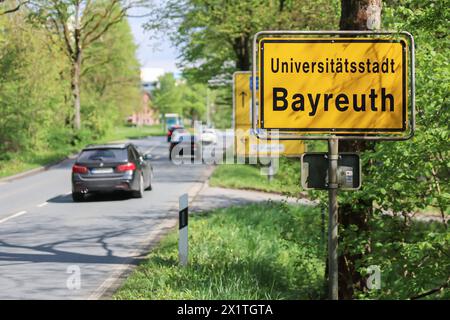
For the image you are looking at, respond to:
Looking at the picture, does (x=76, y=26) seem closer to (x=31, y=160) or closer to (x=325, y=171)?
(x=31, y=160)

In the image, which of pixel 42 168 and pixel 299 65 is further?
pixel 42 168

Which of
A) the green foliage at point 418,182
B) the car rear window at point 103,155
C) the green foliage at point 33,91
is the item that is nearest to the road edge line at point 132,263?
the car rear window at point 103,155

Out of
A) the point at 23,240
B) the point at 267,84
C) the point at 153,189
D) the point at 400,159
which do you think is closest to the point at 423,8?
the point at 400,159

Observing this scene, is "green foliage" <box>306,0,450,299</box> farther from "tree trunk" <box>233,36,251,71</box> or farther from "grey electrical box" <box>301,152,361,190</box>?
"tree trunk" <box>233,36,251,71</box>

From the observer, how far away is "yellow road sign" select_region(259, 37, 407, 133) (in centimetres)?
480

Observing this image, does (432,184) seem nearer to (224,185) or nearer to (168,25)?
(224,185)

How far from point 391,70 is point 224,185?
53.7 feet

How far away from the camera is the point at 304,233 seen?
851 cm

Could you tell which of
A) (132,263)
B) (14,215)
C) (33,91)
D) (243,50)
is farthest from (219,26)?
(132,263)

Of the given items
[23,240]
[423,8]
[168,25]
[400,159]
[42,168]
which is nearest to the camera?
[400,159]

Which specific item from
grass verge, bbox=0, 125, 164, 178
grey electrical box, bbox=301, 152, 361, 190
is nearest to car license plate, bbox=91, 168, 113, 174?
grass verge, bbox=0, 125, 164, 178

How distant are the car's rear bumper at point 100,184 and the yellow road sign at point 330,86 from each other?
1266 centimetres

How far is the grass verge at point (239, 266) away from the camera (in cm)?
746

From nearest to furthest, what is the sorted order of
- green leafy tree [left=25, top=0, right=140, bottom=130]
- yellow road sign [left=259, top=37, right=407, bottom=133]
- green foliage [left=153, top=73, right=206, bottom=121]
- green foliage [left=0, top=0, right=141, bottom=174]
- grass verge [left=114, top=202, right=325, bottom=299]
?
yellow road sign [left=259, top=37, right=407, bottom=133], grass verge [left=114, top=202, right=325, bottom=299], green foliage [left=0, top=0, right=141, bottom=174], green leafy tree [left=25, top=0, right=140, bottom=130], green foliage [left=153, top=73, right=206, bottom=121]
